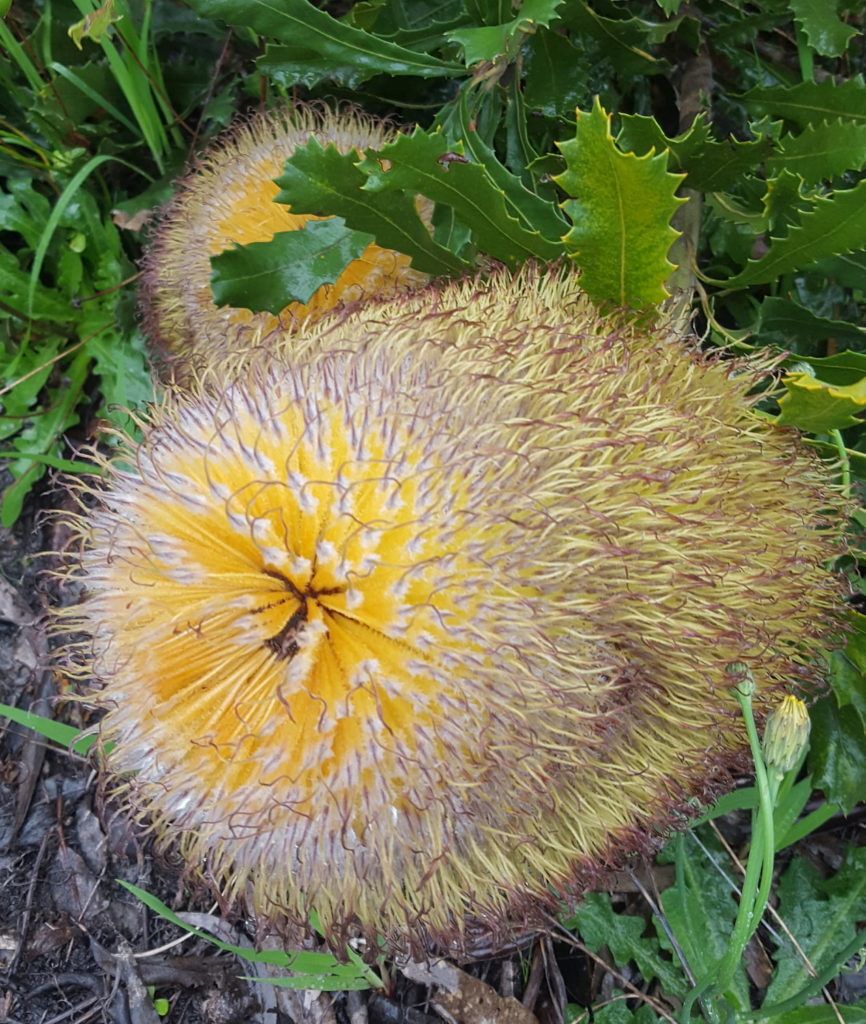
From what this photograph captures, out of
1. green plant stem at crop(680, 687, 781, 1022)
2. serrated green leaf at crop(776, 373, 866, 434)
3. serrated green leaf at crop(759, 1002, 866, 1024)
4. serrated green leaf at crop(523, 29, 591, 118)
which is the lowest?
serrated green leaf at crop(759, 1002, 866, 1024)

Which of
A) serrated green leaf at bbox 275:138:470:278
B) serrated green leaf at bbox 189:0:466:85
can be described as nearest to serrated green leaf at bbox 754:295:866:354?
serrated green leaf at bbox 275:138:470:278

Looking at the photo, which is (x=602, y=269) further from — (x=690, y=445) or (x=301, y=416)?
(x=301, y=416)

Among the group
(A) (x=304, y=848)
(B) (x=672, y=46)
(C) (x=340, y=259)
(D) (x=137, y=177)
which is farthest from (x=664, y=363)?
(D) (x=137, y=177)

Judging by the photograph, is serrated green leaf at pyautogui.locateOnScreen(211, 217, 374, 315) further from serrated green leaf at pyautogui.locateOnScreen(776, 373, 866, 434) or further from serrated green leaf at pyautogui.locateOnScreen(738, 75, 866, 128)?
serrated green leaf at pyautogui.locateOnScreen(738, 75, 866, 128)

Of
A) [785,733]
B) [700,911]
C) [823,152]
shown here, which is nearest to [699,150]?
[823,152]

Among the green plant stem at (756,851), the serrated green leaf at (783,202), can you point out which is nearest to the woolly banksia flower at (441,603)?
the green plant stem at (756,851)
